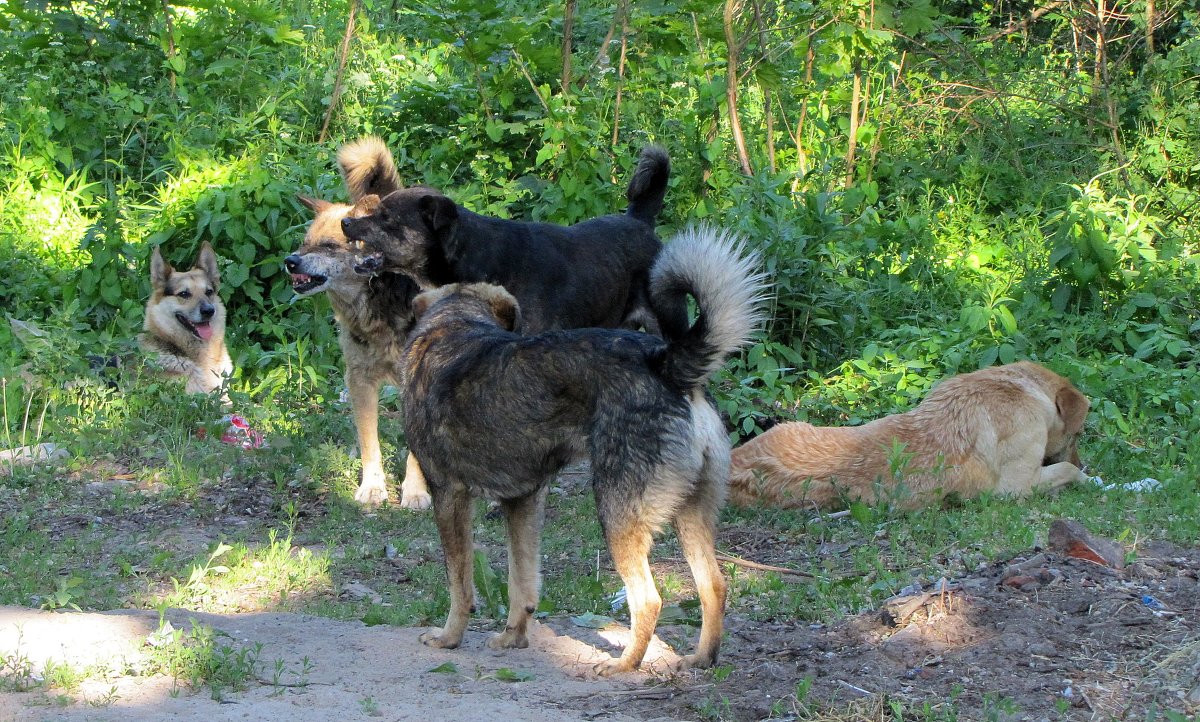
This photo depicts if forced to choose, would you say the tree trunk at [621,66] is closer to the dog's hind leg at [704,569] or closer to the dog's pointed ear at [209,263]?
the dog's pointed ear at [209,263]

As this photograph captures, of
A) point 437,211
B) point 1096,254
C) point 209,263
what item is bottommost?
point 209,263

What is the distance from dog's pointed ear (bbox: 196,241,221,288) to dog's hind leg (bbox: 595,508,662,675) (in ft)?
19.0

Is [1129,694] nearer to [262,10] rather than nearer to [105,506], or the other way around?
[105,506]

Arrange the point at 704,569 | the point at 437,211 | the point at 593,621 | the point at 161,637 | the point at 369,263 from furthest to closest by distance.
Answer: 1. the point at 369,263
2. the point at 437,211
3. the point at 593,621
4. the point at 704,569
5. the point at 161,637

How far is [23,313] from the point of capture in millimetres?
9344

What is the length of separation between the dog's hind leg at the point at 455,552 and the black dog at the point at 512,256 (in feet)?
6.57

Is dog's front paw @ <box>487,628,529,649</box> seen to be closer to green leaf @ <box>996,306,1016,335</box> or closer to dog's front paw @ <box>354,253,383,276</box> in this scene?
dog's front paw @ <box>354,253,383,276</box>

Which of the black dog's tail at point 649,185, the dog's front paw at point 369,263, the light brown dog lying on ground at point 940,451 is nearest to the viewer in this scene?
the light brown dog lying on ground at point 940,451

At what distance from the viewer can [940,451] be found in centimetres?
618

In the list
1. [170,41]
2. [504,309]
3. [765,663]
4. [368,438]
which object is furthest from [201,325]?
[765,663]

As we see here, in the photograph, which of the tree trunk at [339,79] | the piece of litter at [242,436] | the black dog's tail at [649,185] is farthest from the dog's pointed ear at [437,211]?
the tree trunk at [339,79]

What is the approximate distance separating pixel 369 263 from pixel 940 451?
3229mm

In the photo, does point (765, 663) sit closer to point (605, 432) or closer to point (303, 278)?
point (605, 432)

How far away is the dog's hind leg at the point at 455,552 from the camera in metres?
4.62
